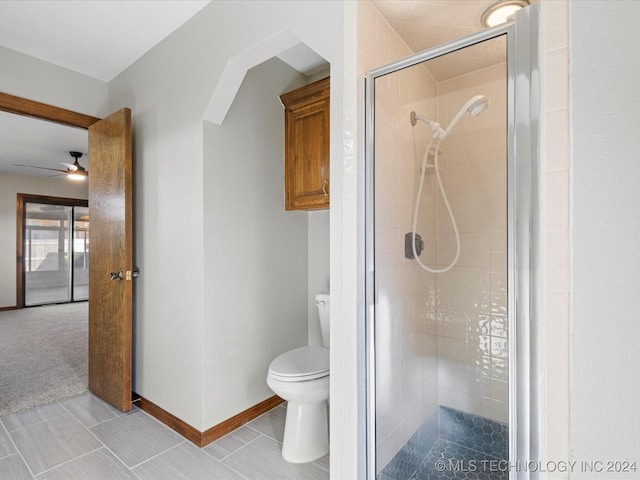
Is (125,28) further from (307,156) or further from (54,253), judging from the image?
(54,253)

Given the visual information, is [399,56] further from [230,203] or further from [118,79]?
[118,79]

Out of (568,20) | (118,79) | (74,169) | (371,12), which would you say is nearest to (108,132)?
(118,79)

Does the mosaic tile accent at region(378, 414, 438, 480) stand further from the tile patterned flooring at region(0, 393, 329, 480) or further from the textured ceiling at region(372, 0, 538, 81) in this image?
the textured ceiling at region(372, 0, 538, 81)

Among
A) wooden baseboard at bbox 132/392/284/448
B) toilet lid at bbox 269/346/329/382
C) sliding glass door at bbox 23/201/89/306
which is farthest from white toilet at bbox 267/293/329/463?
sliding glass door at bbox 23/201/89/306

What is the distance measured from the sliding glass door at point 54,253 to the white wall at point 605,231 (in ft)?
26.1

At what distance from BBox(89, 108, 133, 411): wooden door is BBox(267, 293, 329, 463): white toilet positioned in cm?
120

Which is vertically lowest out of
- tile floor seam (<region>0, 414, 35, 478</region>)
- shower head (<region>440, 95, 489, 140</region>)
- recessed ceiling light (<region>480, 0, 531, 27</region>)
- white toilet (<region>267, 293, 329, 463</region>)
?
tile floor seam (<region>0, 414, 35, 478</region>)

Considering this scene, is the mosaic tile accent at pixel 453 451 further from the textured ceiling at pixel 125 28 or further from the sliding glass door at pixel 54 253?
the sliding glass door at pixel 54 253

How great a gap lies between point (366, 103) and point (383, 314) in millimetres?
871

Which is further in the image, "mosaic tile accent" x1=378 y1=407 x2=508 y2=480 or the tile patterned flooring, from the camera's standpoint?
the tile patterned flooring

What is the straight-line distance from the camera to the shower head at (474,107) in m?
1.18

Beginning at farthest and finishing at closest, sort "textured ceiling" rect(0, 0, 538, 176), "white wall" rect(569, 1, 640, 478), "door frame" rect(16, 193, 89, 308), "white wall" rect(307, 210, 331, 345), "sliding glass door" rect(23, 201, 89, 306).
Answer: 1. "sliding glass door" rect(23, 201, 89, 306)
2. "door frame" rect(16, 193, 89, 308)
3. "white wall" rect(307, 210, 331, 345)
4. "textured ceiling" rect(0, 0, 538, 176)
5. "white wall" rect(569, 1, 640, 478)

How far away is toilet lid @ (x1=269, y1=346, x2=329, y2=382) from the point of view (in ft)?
6.13

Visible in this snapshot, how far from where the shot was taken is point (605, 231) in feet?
3.04
